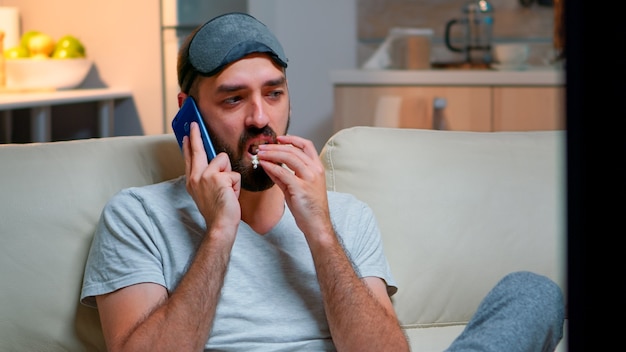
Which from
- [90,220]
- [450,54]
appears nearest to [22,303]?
[90,220]

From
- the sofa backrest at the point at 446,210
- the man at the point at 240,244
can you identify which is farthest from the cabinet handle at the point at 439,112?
the man at the point at 240,244

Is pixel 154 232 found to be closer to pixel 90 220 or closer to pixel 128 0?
pixel 90 220

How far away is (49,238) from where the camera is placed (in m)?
1.50

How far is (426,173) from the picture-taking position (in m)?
1.83

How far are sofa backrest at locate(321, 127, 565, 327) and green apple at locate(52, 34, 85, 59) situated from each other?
1.83 m

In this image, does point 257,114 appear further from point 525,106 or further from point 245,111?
point 525,106

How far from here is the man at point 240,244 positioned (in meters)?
1.33

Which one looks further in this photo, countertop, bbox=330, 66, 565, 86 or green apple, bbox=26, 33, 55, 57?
countertop, bbox=330, 66, 565, 86

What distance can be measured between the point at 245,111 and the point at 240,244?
0.23 metres

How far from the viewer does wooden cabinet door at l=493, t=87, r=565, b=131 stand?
3637 millimetres

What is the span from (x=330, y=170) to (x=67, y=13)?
2.14 metres
